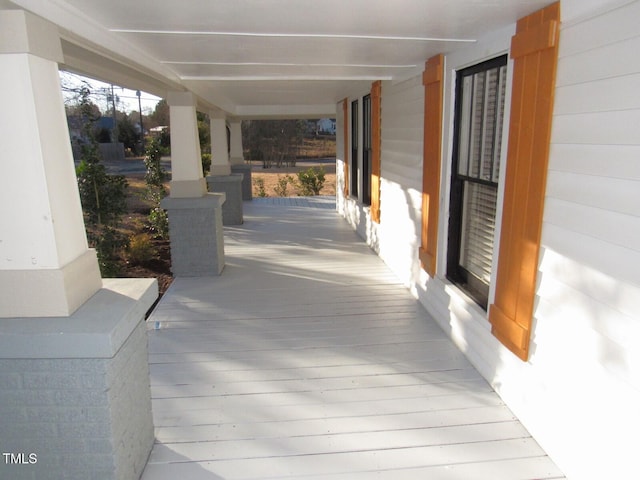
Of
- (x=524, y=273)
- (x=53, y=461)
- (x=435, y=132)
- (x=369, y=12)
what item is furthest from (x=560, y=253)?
(x=53, y=461)

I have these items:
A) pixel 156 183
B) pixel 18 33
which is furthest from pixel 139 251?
pixel 18 33

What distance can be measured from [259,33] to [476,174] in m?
1.74

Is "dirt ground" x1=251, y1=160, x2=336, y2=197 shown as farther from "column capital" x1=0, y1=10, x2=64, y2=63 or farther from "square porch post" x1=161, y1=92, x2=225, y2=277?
"column capital" x1=0, y1=10, x2=64, y2=63

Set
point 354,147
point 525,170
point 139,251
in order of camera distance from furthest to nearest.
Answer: point 354,147
point 139,251
point 525,170

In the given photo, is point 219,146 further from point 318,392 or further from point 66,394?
point 66,394

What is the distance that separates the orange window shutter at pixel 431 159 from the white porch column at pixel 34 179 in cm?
270

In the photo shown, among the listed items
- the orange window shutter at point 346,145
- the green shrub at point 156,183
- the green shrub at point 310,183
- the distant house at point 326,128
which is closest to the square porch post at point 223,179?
the green shrub at point 156,183

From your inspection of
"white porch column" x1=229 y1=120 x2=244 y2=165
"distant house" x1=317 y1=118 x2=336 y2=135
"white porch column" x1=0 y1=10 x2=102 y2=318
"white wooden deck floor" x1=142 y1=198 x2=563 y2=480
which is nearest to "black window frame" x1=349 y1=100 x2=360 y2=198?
"white wooden deck floor" x1=142 y1=198 x2=563 y2=480

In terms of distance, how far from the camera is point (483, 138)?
3178mm

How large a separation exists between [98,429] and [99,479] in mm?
231

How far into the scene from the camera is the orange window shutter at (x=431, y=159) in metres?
3.68

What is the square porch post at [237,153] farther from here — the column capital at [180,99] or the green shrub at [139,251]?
the column capital at [180,99]

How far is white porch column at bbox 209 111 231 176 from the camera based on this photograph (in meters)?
9.46

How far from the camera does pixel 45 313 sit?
6.01 feet
